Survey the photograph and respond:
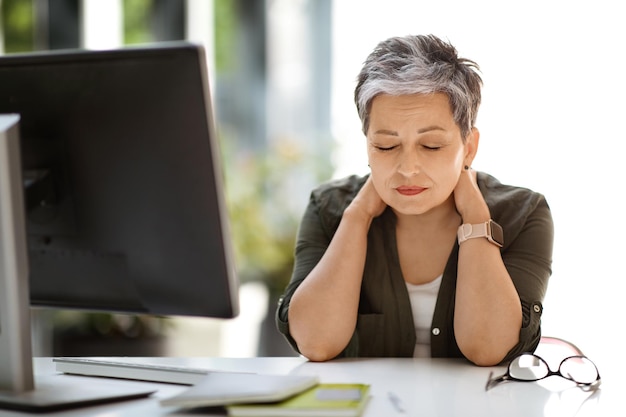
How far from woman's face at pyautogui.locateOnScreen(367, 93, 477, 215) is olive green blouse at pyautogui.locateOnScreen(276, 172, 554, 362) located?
17 centimetres

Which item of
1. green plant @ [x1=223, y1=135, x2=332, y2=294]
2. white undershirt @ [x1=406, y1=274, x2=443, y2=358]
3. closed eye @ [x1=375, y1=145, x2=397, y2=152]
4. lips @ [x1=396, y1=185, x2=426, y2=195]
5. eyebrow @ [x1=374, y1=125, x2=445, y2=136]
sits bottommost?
green plant @ [x1=223, y1=135, x2=332, y2=294]

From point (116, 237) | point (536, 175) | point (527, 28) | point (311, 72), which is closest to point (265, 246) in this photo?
point (311, 72)

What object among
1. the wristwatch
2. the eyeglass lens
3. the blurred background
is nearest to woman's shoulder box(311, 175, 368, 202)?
the wristwatch

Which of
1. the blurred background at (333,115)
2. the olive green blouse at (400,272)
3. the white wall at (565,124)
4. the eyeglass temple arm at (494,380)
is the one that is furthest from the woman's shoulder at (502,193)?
the white wall at (565,124)

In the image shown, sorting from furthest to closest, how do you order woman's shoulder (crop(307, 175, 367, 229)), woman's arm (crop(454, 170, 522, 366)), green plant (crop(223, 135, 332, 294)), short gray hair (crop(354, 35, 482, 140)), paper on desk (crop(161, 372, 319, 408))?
green plant (crop(223, 135, 332, 294)) → woman's shoulder (crop(307, 175, 367, 229)) → short gray hair (crop(354, 35, 482, 140)) → woman's arm (crop(454, 170, 522, 366)) → paper on desk (crop(161, 372, 319, 408))

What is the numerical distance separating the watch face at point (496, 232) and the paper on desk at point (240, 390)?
66cm

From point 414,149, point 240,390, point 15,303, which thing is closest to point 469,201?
point 414,149

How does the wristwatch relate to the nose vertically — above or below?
below

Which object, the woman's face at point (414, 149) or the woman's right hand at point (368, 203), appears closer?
the woman's face at point (414, 149)

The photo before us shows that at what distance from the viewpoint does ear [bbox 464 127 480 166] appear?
1892 millimetres

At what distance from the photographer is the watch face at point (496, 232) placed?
71.3 inches

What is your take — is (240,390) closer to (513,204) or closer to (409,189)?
(409,189)

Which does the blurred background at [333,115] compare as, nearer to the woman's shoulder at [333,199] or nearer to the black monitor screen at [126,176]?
the woman's shoulder at [333,199]

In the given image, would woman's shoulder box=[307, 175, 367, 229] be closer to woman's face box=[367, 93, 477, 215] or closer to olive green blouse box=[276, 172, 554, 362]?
olive green blouse box=[276, 172, 554, 362]
